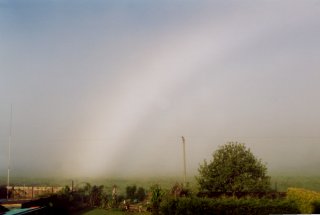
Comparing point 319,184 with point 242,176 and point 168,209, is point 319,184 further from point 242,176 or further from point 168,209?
point 168,209

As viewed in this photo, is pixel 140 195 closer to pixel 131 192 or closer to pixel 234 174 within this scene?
pixel 131 192

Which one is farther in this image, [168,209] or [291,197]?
[291,197]

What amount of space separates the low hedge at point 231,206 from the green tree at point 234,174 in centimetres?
594

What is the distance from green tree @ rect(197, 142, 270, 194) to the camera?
29906mm

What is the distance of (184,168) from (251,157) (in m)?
9.29

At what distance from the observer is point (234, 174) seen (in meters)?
30.4

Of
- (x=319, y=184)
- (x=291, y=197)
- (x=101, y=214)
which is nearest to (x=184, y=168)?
(x=101, y=214)

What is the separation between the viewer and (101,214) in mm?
28906

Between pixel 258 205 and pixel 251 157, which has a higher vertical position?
pixel 251 157

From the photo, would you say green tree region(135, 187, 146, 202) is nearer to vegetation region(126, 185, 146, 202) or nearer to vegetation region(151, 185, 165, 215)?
vegetation region(126, 185, 146, 202)

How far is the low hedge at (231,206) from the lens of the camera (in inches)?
923

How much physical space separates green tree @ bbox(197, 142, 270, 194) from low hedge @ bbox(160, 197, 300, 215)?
5.94m

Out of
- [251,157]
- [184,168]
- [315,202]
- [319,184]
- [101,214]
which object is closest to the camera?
[315,202]

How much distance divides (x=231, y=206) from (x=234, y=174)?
692cm
